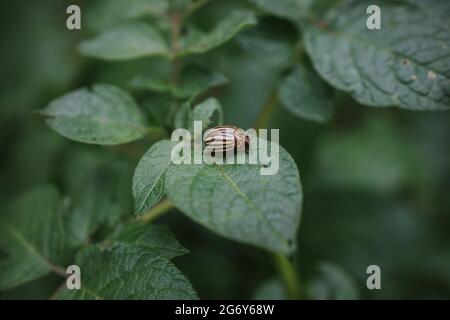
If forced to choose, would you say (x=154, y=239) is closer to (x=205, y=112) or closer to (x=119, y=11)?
(x=205, y=112)

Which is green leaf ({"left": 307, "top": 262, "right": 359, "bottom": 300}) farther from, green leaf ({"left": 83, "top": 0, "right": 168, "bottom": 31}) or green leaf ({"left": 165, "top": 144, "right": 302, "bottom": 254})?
green leaf ({"left": 83, "top": 0, "right": 168, "bottom": 31})

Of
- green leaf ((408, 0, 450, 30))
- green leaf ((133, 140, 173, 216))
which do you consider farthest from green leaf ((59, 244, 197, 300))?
green leaf ((408, 0, 450, 30))

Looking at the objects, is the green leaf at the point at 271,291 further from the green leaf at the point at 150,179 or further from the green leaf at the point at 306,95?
the green leaf at the point at 150,179

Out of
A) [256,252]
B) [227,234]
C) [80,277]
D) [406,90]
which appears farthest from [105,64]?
[227,234]

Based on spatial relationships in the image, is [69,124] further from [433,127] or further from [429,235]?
[433,127]

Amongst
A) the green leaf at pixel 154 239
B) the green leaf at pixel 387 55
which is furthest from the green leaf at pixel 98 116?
the green leaf at pixel 387 55

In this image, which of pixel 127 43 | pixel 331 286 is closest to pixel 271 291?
pixel 331 286
